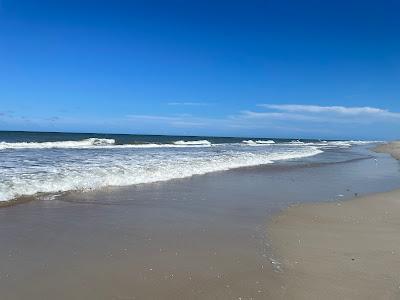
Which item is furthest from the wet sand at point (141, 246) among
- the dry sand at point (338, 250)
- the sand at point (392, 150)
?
the sand at point (392, 150)

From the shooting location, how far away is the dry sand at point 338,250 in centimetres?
423

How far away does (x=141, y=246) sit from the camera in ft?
18.2

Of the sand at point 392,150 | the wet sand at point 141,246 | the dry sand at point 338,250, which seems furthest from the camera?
the sand at point 392,150

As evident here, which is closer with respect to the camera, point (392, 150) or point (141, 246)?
point (141, 246)

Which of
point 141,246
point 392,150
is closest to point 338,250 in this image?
point 141,246

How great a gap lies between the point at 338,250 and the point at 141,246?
2.75 m

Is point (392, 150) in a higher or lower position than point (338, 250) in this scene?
higher

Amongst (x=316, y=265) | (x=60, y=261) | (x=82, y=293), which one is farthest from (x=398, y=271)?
(x=60, y=261)

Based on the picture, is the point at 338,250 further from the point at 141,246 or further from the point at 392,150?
the point at 392,150

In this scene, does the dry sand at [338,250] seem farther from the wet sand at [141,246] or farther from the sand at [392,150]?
the sand at [392,150]

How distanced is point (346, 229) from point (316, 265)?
2200 millimetres

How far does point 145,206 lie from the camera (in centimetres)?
834

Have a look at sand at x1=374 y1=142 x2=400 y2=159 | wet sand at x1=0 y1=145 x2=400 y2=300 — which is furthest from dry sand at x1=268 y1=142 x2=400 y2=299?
sand at x1=374 y1=142 x2=400 y2=159

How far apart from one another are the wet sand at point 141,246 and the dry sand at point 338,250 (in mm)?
265
